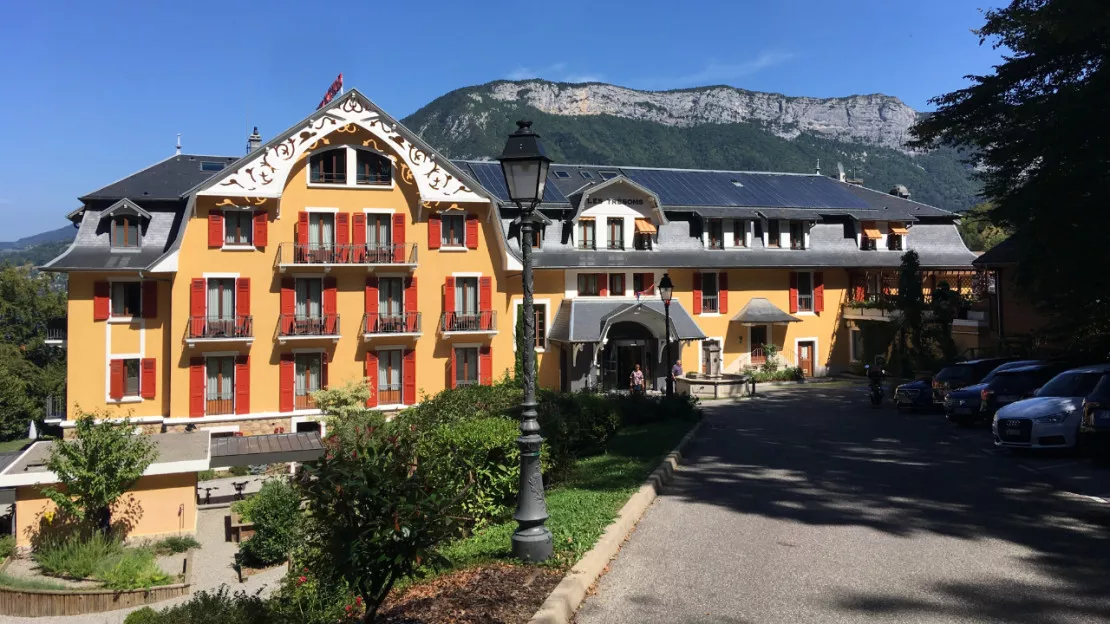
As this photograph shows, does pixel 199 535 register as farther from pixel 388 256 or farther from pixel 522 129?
pixel 522 129

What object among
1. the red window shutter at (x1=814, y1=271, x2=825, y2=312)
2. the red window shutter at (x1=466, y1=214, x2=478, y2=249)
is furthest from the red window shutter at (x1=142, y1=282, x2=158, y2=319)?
the red window shutter at (x1=814, y1=271, x2=825, y2=312)

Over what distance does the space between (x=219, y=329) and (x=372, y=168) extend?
8.24 metres

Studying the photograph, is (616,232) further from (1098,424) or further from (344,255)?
(1098,424)

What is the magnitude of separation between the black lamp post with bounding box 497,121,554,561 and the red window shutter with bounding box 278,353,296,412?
22825 mm

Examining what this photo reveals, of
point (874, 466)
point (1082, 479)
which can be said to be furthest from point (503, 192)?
point (1082, 479)

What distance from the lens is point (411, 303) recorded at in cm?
3123

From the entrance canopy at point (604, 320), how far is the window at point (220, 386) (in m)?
12.8

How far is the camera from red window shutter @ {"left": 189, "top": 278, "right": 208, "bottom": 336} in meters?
28.2

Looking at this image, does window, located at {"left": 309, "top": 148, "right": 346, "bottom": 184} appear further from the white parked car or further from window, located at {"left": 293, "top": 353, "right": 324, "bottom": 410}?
the white parked car

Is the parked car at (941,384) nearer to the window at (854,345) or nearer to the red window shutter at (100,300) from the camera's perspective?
the window at (854,345)

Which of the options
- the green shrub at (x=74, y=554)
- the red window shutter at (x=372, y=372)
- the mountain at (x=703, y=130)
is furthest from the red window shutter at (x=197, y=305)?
the mountain at (x=703, y=130)

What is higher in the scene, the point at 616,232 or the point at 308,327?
the point at 616,232

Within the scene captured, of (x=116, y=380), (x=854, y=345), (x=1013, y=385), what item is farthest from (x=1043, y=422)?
(x=116, y=380)

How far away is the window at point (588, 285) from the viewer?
34844mm
